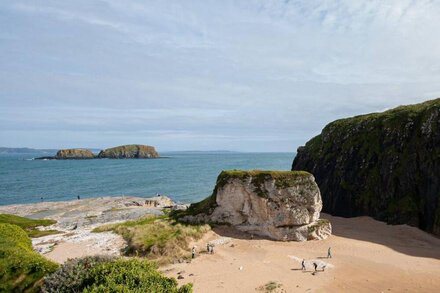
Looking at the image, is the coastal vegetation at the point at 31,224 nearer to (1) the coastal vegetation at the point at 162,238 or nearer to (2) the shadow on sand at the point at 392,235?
(1) the coastal vegetation at the point at 162,238

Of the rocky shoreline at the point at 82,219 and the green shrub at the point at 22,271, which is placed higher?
the green shrub at the point at 22,271

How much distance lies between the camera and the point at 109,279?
1434 cm

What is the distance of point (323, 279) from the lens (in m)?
25.0

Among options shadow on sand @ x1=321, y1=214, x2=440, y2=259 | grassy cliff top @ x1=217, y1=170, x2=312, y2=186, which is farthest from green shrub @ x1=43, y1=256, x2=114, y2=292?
shadow on sand @ x1=321, y1=214, x2=440, y2=259

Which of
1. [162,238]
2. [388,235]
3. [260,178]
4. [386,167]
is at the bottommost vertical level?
[388,235]

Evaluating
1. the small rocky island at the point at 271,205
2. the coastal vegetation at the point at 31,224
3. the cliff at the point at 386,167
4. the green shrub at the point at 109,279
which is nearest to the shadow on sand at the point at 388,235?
the small rocky island at the point at 271,205

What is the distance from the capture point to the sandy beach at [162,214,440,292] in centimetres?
2400

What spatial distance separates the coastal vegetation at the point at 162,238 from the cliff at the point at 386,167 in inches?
916

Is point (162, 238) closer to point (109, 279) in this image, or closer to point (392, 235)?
point (109, 279)

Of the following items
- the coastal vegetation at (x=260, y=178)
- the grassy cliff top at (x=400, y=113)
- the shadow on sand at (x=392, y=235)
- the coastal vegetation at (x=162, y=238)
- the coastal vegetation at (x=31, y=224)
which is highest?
the grassy cliff top at (x=400, y=113)

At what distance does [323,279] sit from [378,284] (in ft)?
11.5

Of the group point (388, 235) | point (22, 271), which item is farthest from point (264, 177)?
point (22, 271)

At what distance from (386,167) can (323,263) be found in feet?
78.4

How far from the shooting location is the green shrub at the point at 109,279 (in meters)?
14.1
